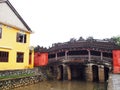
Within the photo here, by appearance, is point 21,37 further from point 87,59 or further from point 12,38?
point 87,59

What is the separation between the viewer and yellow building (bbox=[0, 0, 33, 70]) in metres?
22.8

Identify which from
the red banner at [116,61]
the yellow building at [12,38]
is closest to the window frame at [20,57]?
the yellow building at [12,38]

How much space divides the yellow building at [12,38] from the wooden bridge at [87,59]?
6.54m

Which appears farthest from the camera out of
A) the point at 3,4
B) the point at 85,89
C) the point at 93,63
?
the point at 93,63

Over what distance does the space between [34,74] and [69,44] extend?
874cm

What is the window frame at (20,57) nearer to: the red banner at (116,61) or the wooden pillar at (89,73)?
the wooden pillar at (89,73)

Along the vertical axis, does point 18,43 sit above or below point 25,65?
above

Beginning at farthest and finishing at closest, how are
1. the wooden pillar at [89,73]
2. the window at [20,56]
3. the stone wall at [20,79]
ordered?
the wooden pillar at [89,73] < the window at [20,56] < the stone wall at [20,79]

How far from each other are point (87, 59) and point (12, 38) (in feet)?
38.1

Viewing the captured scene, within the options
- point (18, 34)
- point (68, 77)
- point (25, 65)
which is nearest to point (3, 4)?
point (18, 34)

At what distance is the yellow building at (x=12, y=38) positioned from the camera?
22828 mm

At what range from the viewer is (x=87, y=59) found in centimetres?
2973

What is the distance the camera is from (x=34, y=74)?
85.7 ft

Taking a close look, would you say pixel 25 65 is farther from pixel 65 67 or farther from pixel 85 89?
pixel 85 89
